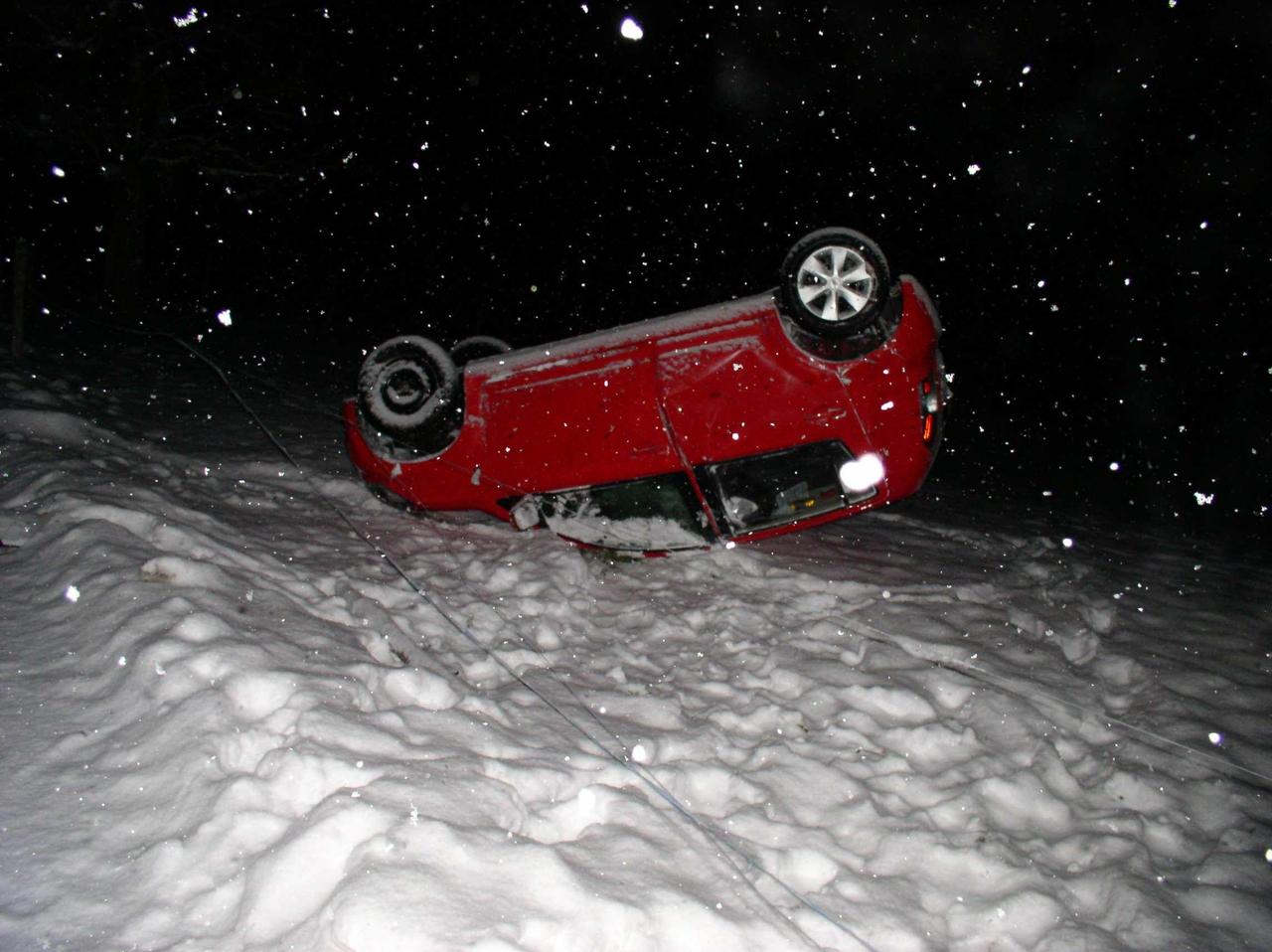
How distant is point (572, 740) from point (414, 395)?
2.92m

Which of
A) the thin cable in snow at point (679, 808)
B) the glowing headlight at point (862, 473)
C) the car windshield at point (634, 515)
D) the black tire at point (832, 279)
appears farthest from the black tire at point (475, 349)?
the glowing headlight at point (862, 473)

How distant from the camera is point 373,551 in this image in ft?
15.6

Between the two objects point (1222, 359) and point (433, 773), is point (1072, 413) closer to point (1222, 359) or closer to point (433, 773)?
point (1222, 359)

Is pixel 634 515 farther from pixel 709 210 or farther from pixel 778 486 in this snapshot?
pixel 709 210

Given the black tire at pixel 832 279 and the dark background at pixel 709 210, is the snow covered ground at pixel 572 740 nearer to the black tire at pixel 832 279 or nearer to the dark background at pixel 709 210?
the black tire at pixel 832 279

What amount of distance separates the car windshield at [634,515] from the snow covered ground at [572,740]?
243 millimetres

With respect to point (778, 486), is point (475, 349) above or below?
above

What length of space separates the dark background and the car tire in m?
10.9

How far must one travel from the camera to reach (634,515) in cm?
486

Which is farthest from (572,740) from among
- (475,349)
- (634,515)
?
(475,349)

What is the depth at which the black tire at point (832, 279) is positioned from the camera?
4.45 metres

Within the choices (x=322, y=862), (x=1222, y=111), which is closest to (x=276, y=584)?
(x=322, y=862)

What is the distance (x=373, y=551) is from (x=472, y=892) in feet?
Answer: 9.98

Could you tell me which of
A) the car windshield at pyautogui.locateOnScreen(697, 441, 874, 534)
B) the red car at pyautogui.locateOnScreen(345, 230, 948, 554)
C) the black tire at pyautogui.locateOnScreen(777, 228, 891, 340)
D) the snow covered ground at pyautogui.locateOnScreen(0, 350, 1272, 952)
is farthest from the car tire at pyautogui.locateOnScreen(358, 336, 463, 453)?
the black tire at pyautogui.locateOnScreen(777, 228, 891, 340)
